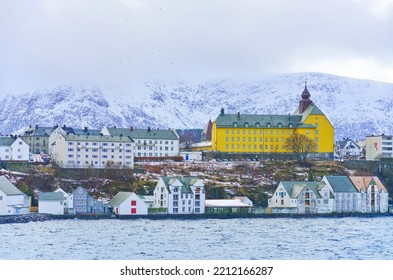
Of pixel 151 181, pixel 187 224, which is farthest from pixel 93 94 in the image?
pixel 187 224

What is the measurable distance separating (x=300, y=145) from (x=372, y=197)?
1292 centimetres

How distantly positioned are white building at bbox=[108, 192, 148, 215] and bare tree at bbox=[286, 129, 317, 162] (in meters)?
19.3

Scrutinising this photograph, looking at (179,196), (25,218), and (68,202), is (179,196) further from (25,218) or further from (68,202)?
(25,218)

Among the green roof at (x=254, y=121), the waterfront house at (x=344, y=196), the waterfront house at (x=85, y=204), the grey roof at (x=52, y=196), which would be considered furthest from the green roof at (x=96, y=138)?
the waterfront house at (x=344, y=196)

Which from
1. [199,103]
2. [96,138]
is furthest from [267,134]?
[199,103]

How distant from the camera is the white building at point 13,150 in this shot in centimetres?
5728

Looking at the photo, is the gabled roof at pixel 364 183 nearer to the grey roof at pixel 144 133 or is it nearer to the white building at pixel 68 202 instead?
the white building at pixel 68 202

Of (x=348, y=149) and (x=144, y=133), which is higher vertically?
(x=144, y=133)

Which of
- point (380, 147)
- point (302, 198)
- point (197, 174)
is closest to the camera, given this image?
point (302, 198)

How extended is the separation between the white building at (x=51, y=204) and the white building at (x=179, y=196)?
5.46 m

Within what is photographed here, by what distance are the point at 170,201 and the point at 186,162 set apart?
12686 millimetres

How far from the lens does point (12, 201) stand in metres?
43.8

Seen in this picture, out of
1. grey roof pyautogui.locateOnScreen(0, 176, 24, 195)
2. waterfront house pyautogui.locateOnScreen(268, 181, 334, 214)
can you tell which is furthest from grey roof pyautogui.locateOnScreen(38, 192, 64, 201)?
waterfront house pyautogui.locateOnScreen(268, 181, 334, 214)

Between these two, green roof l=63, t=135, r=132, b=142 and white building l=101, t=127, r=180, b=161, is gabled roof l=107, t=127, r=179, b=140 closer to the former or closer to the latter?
white building l=101, t=127, r=180, b=161
